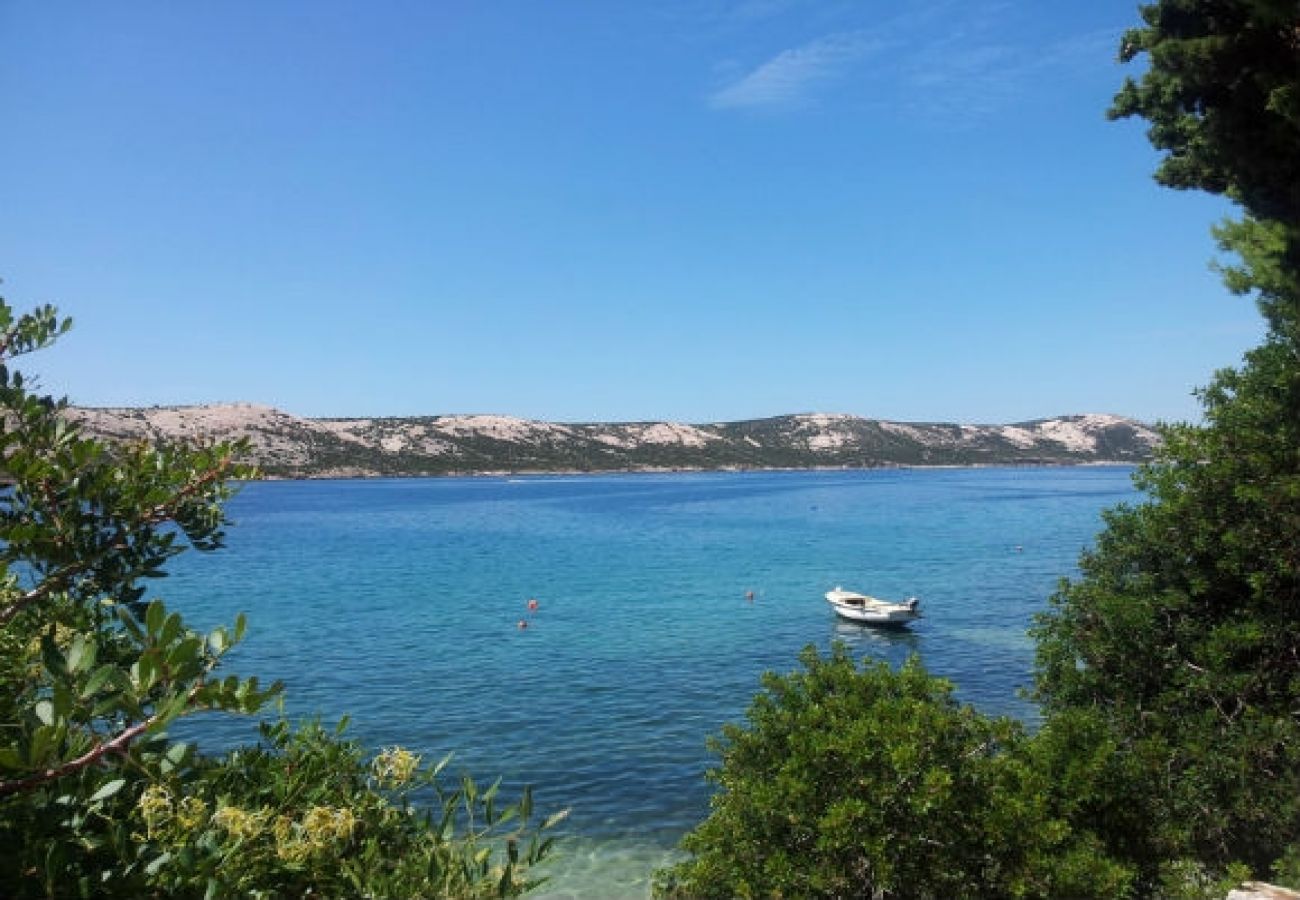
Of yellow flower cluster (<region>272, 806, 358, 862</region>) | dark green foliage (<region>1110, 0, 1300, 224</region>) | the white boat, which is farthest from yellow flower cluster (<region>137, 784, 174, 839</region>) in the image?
the white boat

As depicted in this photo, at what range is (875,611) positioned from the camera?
46.8 meters

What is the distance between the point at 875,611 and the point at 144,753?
4664 centimetres

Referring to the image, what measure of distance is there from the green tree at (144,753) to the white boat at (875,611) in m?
43.4

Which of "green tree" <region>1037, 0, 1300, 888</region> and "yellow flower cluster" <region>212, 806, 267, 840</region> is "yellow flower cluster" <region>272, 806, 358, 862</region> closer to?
"yellow flower cluster" <region>212, 806, 267, 840</region>

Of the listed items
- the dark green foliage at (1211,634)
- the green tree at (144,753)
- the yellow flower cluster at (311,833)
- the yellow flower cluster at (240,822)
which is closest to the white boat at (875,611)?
the dark green foliage at (1211,634)

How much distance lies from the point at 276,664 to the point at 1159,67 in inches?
1648

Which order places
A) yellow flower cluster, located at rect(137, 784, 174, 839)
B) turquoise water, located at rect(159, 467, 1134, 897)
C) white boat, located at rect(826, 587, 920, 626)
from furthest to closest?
1. white boat, located at rect(826, 587, 920, 626)
2. turquoise water, located at rect(159, 467, 1134, 897)
3. yellow flower cluster, located at rect(137, 784, 174, 839)

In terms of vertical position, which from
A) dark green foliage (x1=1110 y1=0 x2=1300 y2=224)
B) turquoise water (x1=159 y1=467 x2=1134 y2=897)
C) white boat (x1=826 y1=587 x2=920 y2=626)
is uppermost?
dark green foliage (x1=1110 y1=0 x2=1300 y2=224)

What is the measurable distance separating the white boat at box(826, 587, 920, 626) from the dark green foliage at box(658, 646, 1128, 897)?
34914 mm

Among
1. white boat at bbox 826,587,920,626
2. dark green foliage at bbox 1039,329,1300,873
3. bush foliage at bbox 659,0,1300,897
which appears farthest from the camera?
white boat at bbox 826,587,920,626

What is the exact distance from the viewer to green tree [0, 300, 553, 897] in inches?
133

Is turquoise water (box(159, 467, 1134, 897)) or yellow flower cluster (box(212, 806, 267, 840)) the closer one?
yellow flower cluster (box(212, 806, 267, 840))

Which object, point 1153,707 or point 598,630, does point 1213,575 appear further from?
point 598,630

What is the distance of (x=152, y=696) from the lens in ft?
13.7
